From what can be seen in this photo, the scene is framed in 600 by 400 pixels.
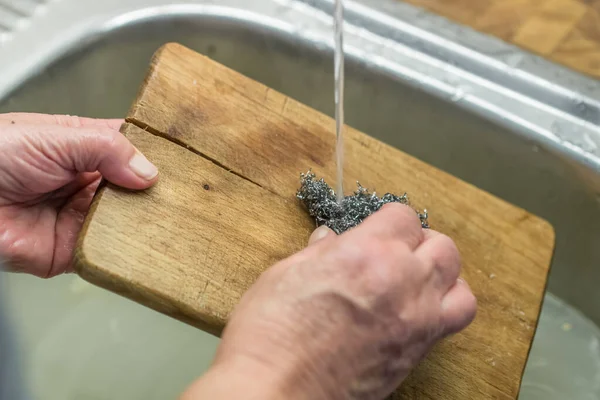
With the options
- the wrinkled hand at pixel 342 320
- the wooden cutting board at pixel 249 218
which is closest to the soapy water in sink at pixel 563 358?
the wooden cutting board at pixel 249 218

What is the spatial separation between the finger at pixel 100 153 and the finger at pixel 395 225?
0.25m

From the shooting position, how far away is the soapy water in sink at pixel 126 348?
1.00m

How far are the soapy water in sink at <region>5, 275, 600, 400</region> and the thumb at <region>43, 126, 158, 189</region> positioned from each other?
46 cm

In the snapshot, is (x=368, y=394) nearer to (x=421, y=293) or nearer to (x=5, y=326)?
(x=421, y=293)

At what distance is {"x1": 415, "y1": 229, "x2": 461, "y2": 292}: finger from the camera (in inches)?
22.5

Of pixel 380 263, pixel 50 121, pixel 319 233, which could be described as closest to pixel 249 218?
pixel 319 233

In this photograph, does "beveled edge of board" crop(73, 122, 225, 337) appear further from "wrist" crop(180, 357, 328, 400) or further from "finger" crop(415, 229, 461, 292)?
"finger" crop(415, 229, 461, 292)

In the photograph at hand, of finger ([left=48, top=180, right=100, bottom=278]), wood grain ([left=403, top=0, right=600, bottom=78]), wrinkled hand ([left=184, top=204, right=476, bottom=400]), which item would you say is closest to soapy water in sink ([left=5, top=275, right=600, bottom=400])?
finger ([left=48, top=180, right=100, bottom=278])

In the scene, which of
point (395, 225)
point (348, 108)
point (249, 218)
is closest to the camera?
point (395, 225)

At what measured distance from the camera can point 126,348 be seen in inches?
40.8

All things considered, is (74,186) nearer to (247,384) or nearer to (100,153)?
(100,153)

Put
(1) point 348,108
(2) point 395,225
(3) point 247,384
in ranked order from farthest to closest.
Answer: (1) point 348,108 → (2) point 395,225 → (3) point 247,384

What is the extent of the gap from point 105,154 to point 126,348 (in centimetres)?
53

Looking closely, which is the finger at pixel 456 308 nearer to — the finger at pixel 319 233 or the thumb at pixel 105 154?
the finger at pixel 319 233
